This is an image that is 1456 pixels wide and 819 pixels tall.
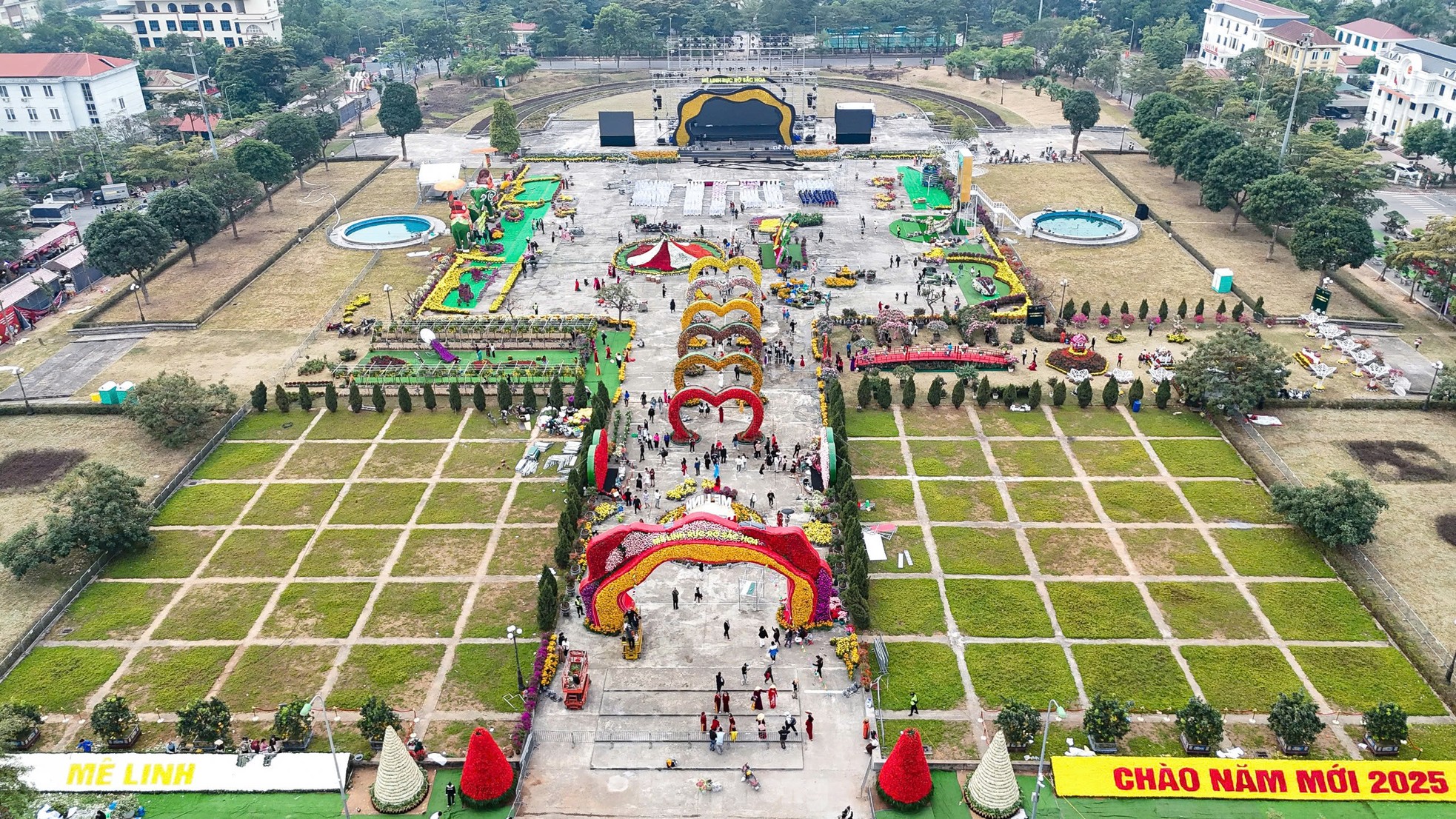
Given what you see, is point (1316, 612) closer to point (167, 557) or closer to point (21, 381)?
point (167, 557)

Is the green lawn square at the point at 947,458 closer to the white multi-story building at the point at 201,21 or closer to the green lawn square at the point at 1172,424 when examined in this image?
the green lawn square at the point at 1172,424

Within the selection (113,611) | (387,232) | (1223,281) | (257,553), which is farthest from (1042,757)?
(387,232)

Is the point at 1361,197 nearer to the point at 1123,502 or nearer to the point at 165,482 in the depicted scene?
the point at 1123,502

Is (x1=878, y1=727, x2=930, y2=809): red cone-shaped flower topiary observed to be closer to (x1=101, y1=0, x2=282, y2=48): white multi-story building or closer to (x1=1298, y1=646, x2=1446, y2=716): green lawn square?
(x1=1298, y1=646, x2=1446, y2=716): green lawn square

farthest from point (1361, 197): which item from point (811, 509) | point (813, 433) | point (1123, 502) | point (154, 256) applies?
point (154, 256)

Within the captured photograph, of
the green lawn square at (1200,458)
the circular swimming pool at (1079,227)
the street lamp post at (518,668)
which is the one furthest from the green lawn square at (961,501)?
the circular swimming pool at (1079,227)
